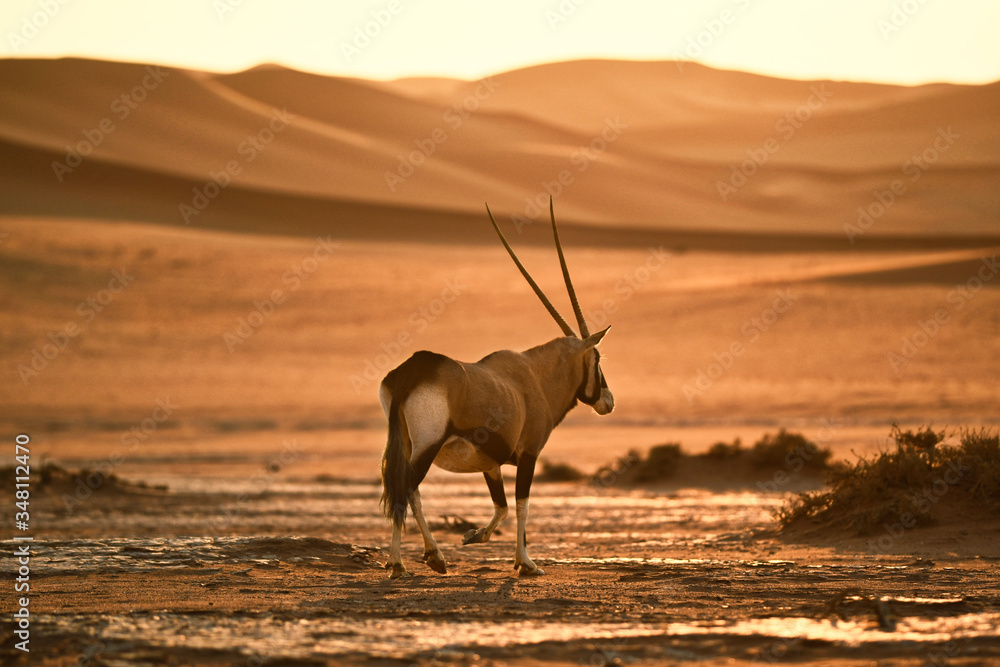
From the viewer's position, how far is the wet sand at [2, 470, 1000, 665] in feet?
20.2

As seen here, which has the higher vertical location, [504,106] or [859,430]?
[504,106]

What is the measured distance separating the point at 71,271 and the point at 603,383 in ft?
150

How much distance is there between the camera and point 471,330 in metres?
49.0

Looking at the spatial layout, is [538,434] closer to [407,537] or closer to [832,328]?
[407,537]

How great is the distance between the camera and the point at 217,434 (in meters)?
34.8

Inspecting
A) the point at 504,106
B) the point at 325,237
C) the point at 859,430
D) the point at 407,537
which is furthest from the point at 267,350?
the point at 504,106
